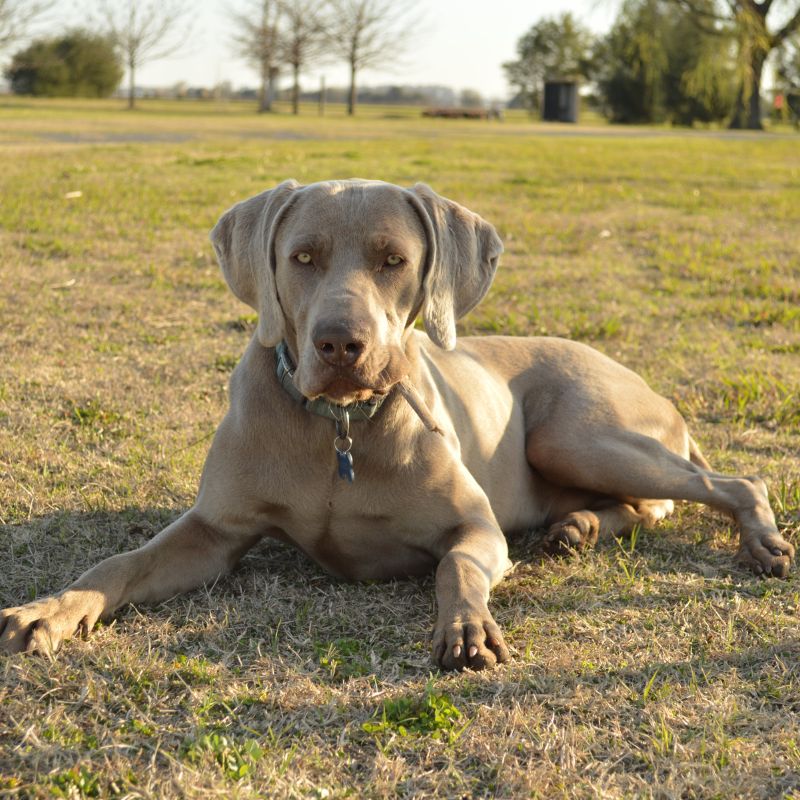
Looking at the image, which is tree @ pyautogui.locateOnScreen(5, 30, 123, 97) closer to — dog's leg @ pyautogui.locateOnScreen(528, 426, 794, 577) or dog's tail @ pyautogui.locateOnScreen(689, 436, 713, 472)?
dog's tail @ pyautogui.locateOnScreen(689, 436, 713, 472)

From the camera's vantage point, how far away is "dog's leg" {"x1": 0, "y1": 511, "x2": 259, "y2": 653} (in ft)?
9.40

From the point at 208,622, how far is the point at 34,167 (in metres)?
12.8

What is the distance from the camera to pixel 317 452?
3314 mm

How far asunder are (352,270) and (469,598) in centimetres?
101

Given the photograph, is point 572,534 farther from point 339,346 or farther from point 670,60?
point 670,60

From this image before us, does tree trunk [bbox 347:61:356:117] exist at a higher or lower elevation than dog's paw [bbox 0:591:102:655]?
higher

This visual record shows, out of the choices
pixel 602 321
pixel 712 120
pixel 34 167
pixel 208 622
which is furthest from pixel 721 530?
pixel 712 120

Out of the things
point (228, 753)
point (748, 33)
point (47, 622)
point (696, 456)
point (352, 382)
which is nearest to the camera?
point (228, 753)

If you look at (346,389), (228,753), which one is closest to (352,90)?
(346,389)

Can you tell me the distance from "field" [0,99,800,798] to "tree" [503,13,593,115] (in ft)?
204

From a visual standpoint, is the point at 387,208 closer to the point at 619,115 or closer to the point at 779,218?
the point at 779,218

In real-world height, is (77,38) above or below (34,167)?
above

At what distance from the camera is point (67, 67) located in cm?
5497

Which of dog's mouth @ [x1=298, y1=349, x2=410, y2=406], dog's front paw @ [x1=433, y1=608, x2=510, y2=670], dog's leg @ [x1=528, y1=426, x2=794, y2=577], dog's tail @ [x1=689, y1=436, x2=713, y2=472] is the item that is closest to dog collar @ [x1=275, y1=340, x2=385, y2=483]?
dog's mouth @ [x1=298, y1=349, x2=410, y2=406]
